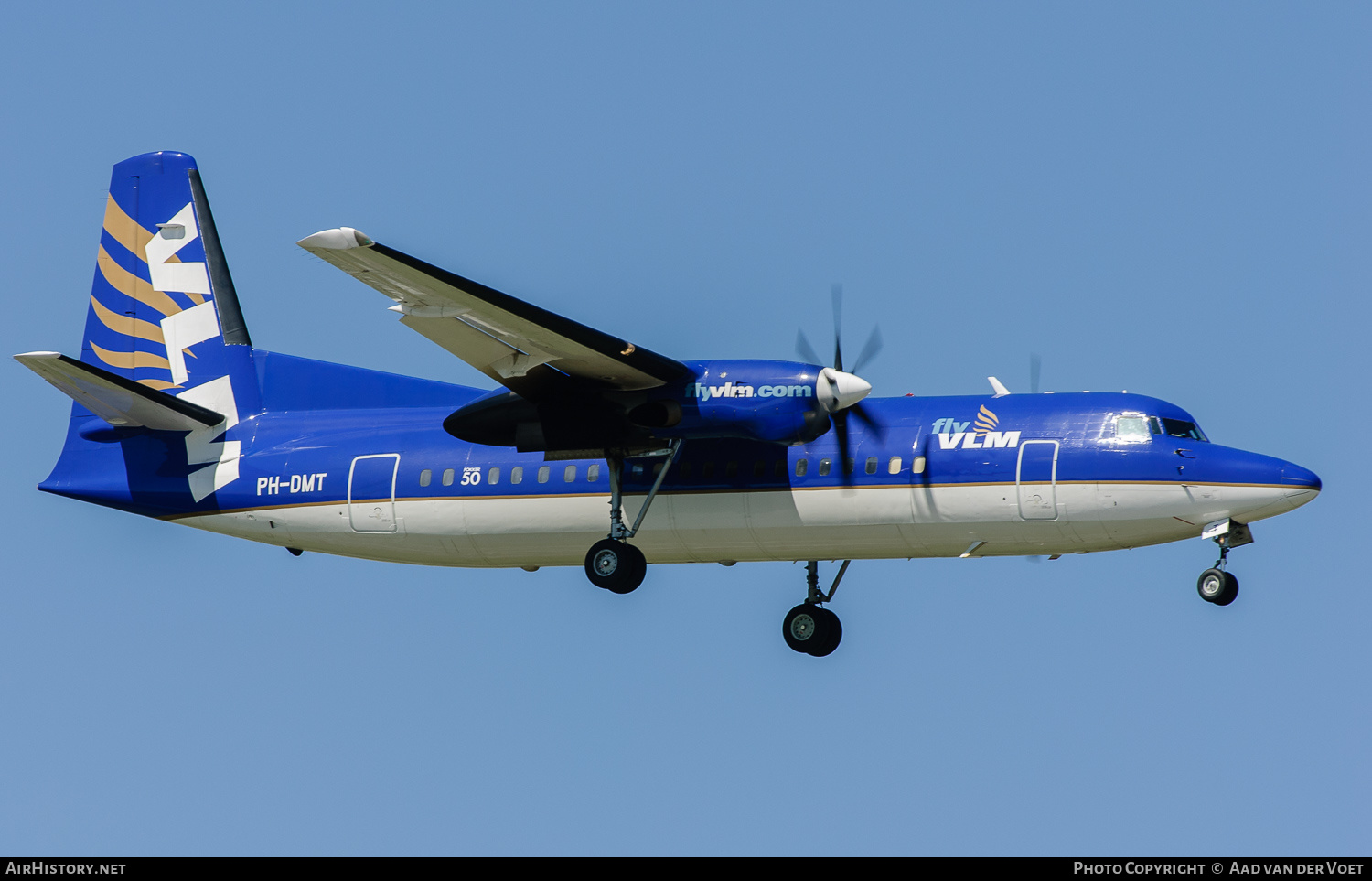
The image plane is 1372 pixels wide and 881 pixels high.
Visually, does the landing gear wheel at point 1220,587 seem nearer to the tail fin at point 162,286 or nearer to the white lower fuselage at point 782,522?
the white lower fuselage at point 782,522

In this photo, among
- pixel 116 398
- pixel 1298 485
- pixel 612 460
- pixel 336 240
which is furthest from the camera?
pixel 116 398

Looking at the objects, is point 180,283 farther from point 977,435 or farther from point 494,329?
point 977,435

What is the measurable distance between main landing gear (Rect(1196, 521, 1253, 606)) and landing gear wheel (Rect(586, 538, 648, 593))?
610 centimetres

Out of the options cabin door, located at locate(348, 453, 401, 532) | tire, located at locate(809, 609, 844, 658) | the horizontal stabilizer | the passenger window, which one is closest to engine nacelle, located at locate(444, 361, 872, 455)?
cabin door, located at locate(348, 453, 401, 532)

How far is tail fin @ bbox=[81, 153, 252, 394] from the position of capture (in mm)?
24203

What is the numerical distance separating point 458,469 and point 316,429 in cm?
233

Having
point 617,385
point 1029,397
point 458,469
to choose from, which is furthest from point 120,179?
point 1029,397

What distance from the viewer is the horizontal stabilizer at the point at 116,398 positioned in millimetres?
20453

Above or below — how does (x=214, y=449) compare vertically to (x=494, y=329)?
below

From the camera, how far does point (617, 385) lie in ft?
66.0

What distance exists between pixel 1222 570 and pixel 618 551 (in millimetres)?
6559

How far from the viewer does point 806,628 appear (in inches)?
882

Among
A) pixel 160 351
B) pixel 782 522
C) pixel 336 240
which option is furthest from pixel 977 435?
pixel 160 351
